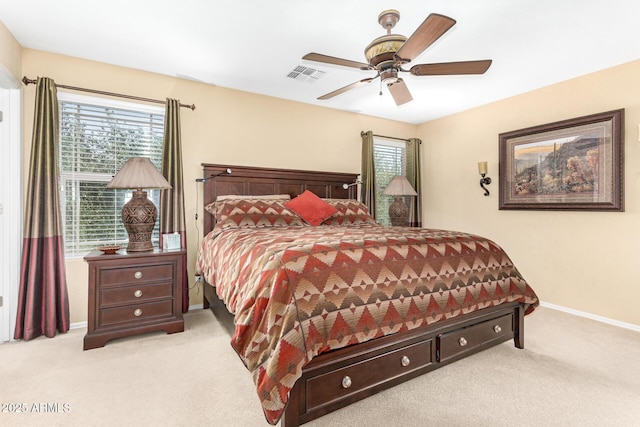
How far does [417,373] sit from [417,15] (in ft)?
8.16

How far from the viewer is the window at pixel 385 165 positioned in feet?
15.6

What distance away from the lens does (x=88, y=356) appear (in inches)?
88.0

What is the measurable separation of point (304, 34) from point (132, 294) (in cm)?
258

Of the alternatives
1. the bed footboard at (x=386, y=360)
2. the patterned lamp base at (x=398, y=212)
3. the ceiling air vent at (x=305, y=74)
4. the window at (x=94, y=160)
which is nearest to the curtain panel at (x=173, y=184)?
the window at (x=94, y=160)

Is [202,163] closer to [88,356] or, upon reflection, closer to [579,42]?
[88,356]

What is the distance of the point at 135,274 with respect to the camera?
2.51 meters

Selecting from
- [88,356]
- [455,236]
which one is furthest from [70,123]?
[455,236]

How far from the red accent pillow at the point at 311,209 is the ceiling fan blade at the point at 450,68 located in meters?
1.70

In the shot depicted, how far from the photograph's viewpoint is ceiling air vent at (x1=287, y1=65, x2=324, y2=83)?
3.13m

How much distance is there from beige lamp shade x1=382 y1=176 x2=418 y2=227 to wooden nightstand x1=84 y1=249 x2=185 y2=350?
9.50 feet

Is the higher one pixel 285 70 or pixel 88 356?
pixel 285 70

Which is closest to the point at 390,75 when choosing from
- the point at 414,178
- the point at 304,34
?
the point at 304,34

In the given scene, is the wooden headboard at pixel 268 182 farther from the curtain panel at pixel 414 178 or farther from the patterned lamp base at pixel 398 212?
the curtain panel at pixel 414 178

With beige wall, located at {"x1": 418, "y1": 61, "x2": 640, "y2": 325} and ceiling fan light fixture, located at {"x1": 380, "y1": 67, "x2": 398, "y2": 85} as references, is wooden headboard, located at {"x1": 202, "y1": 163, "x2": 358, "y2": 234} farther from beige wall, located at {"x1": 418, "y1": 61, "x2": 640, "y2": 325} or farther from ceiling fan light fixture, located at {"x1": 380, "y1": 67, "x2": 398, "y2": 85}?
ceiling fan light fixture, located at {"x1": 380, "y1": 67, "x2": 398, "y2": 85}
